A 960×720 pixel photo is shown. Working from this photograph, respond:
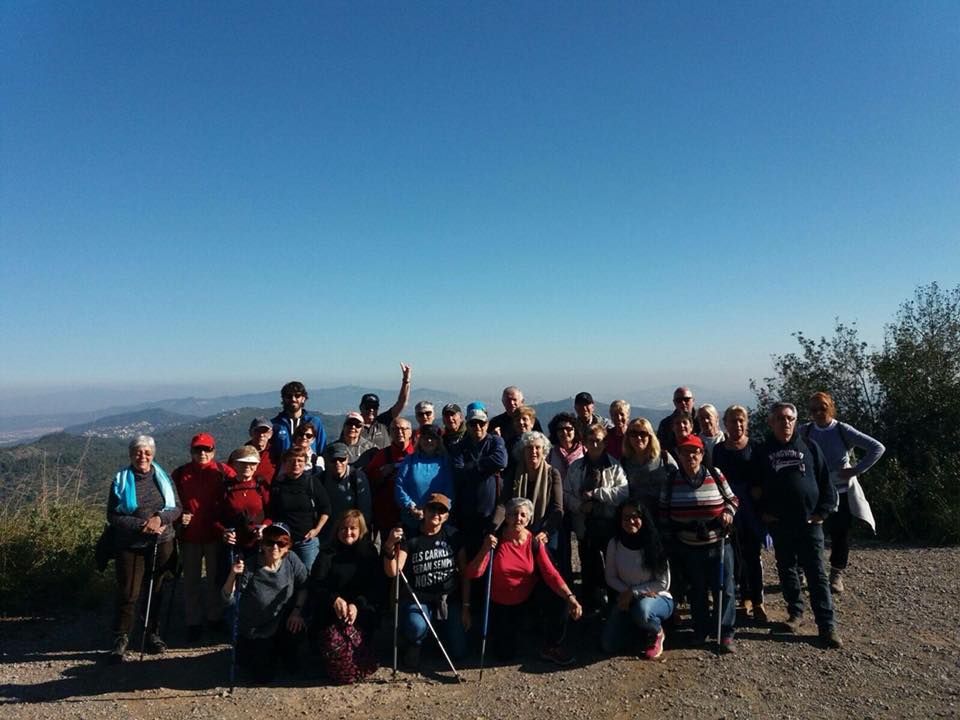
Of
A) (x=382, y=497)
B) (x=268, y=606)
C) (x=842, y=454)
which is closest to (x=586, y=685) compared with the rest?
(x=382, y=497)

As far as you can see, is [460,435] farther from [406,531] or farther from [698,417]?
[698,417]

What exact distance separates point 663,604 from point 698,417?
2214mm

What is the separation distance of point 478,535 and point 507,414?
190 centimetres

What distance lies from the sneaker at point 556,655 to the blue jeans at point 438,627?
2.50 feet

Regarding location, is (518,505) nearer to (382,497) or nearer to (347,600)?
(382,497)

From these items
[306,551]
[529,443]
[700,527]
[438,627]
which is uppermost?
A: [529,443]

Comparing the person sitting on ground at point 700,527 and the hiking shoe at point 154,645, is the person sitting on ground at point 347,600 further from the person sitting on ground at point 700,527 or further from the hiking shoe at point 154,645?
the person sitting on ground at point 700,527

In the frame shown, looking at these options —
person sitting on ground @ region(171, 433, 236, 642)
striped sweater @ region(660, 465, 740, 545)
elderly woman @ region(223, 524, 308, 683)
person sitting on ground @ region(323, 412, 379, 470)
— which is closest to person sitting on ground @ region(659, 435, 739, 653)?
striped sweater @ region(660, 465, 740, 545)

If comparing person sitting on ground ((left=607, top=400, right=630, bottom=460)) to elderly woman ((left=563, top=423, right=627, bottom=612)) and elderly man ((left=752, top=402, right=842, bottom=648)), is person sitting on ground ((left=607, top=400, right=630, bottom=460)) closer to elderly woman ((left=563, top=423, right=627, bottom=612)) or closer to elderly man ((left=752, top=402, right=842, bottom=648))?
elderly woman ((left=563, top=423, right=627, bottom=612))

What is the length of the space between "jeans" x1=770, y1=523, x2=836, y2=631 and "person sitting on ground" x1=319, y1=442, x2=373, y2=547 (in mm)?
4127

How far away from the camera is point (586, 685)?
507 cm

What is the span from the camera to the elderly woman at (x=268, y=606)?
5332mm

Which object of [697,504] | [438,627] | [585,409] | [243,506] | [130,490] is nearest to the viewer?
[697,504]

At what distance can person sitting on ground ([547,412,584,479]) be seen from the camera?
255 inches
